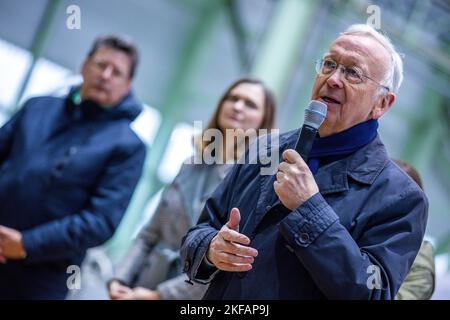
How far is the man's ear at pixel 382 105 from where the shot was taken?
1370mm

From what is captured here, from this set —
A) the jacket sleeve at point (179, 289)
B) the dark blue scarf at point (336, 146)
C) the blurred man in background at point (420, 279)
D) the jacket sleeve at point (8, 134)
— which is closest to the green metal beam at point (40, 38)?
the jacket sleeve at point (8, 134)

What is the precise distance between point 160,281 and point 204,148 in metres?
0.53

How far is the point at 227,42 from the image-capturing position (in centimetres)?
798

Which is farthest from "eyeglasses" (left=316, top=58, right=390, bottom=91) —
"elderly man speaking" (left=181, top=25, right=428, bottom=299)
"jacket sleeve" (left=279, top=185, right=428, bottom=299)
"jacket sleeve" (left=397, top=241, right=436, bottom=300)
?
Answer: "jacket sleeve" (left=397, top=241, right=436, bottom=300)

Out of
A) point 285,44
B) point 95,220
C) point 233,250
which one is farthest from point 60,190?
point 285,44

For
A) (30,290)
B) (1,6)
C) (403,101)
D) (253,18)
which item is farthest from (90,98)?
(403,101)

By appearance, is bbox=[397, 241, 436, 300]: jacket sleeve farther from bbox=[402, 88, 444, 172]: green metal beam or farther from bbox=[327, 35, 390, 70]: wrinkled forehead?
bbox=[402, 88, 444, 172]: green metal beam

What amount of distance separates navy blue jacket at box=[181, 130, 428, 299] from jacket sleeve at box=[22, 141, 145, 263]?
787mm

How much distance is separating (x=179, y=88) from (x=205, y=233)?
662 centimetres

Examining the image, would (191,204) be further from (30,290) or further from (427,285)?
(427,285)

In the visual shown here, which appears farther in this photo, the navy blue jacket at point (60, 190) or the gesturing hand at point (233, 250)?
→ the navy blue jacket at point (60, 190)

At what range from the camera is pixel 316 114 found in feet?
3.99

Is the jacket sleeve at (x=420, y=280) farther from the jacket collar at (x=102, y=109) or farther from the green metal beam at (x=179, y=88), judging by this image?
the green metal beam at (x=179, y=88)

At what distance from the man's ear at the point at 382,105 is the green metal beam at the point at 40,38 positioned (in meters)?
→ 5.78
